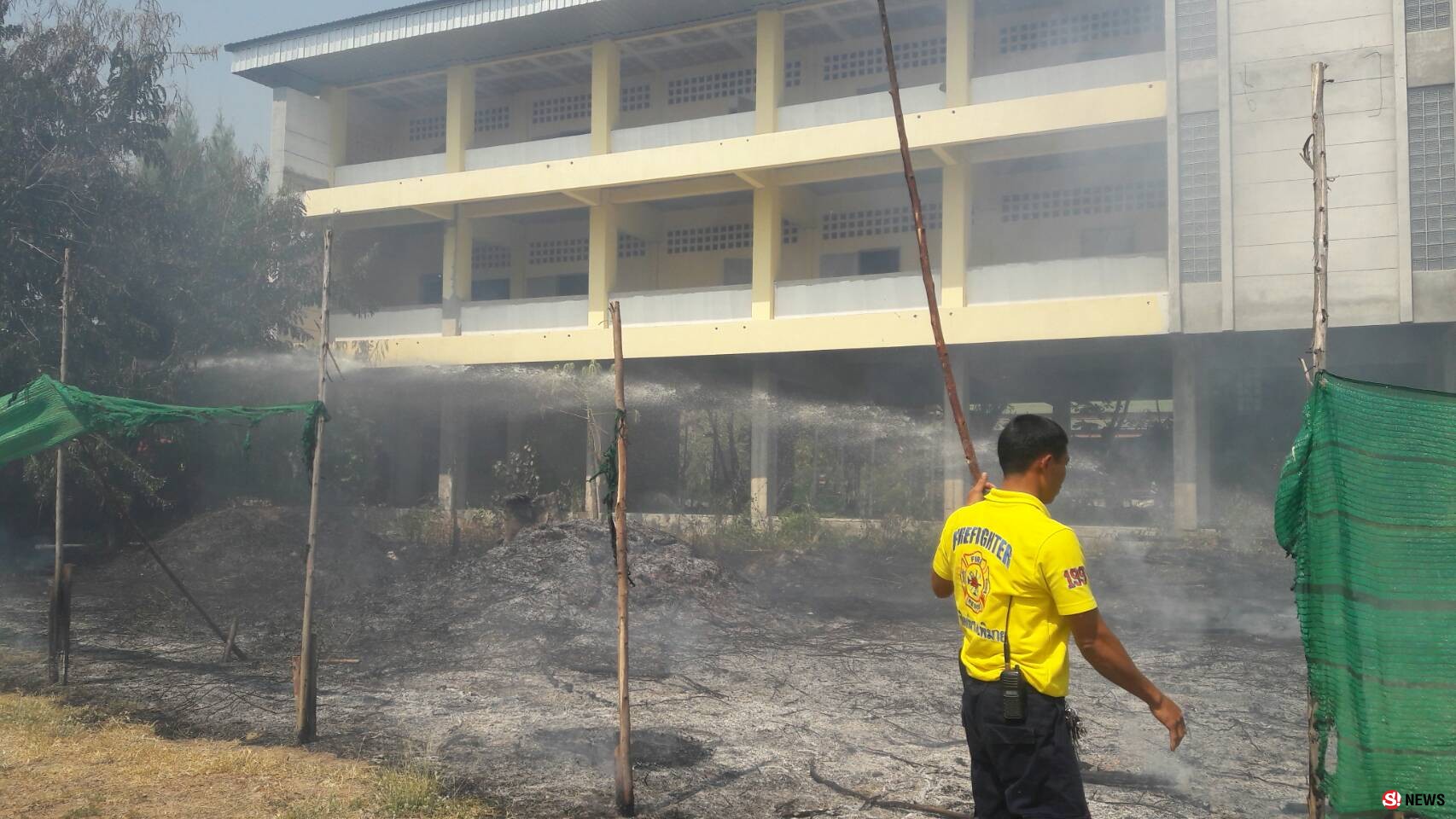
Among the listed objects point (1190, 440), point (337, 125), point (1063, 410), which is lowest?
point (1190, 440)

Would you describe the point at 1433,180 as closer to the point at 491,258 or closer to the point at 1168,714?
the point at 1168,714

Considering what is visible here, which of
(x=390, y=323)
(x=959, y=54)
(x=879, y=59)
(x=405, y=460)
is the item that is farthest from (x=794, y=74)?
(x=405, y=460)

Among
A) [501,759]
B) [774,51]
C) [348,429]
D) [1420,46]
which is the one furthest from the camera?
[348,429]

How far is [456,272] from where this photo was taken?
20.9m

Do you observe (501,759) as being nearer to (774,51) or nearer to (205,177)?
(774,51)

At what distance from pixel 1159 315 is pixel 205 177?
17232 mm

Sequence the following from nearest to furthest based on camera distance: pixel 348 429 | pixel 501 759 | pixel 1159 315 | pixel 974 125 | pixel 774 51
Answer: pixel 501 759
pixel 1159 315
pixel 974 125
pixel 774 51
pixel 348 429

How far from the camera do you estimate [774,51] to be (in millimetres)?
17984

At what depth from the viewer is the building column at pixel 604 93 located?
19109 millimetres

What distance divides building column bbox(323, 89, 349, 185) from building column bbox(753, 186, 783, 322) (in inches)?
388

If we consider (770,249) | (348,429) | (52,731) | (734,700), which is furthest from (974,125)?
(52,731)

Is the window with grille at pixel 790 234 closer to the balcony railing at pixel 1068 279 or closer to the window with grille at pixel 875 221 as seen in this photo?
the window with grille at pixel 875 221

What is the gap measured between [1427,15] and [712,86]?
39.2ft

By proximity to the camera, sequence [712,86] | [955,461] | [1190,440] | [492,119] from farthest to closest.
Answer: [492,119] → [712,86] → [955,461] → [1190,440]
